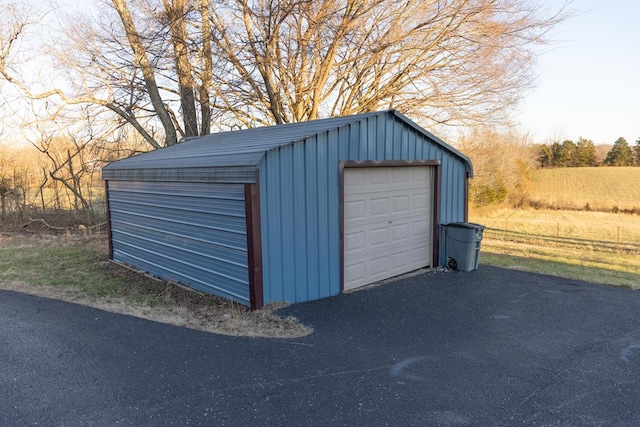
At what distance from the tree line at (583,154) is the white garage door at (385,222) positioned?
1544 inches

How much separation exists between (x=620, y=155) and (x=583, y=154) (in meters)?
3.15

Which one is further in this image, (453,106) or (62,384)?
(453,106)

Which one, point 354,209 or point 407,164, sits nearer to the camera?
point 354,209

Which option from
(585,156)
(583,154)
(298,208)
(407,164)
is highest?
(583,154)

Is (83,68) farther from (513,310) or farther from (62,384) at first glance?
(513,310)

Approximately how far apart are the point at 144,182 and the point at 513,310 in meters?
6.51

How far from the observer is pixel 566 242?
13.9 m

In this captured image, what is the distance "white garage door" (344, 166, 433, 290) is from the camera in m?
6.82

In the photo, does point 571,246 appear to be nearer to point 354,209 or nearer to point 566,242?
point 566,242

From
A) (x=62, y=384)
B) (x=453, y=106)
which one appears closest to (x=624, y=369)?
(x=62, y=384)

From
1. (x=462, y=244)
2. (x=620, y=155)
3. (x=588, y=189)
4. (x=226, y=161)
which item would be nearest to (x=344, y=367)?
(x=226, y=161)

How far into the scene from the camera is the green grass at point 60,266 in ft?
23.4

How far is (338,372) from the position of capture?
390cm

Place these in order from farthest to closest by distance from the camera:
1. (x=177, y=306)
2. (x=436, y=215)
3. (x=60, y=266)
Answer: (x=60, y=266), (x=436, y=215), (x=177, y=306)
